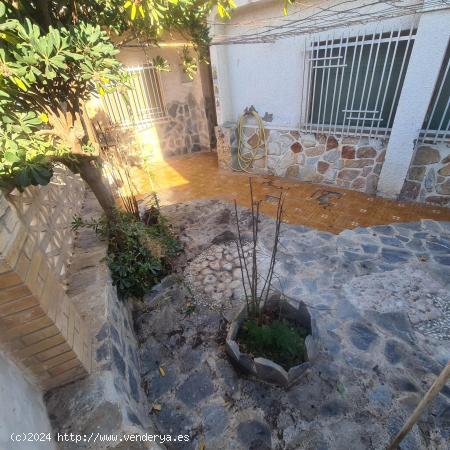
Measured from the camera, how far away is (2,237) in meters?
1.16

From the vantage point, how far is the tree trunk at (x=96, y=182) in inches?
94.0

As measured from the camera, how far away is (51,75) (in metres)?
1.33

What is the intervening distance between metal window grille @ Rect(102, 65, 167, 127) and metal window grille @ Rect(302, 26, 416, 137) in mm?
3709

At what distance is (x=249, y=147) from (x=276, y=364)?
440 centimetres

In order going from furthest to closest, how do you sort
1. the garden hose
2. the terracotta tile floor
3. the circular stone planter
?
the garden hose < the terracotta tile floor < the circular stone planter

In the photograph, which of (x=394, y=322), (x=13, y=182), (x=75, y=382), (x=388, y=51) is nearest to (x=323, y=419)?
(x=394, y=322)

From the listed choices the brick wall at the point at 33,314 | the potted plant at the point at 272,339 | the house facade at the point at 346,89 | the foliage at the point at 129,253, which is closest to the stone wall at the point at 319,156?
the house facade at the point at 346,89

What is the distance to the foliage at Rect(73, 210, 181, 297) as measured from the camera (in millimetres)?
2488

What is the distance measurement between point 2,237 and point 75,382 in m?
0.97

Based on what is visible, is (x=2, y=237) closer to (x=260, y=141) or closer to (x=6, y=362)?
(x=6, y=362)

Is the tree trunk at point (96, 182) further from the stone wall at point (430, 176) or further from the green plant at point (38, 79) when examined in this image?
the stone wall at point (430, 176)

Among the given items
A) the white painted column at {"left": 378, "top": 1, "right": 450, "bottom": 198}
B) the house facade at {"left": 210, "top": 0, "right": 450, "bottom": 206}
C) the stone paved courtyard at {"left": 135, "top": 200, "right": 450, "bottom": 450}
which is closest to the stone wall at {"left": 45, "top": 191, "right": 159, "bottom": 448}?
the stone paved courtyard at {"left": 135, "top": 200, "right": 450, "bottom": 450}

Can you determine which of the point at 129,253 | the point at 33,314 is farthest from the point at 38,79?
the point at 129,253

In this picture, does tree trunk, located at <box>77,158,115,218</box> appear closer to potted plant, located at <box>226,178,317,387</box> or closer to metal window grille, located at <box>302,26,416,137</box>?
potted plant, located at <box>226,178,317,387</box>
